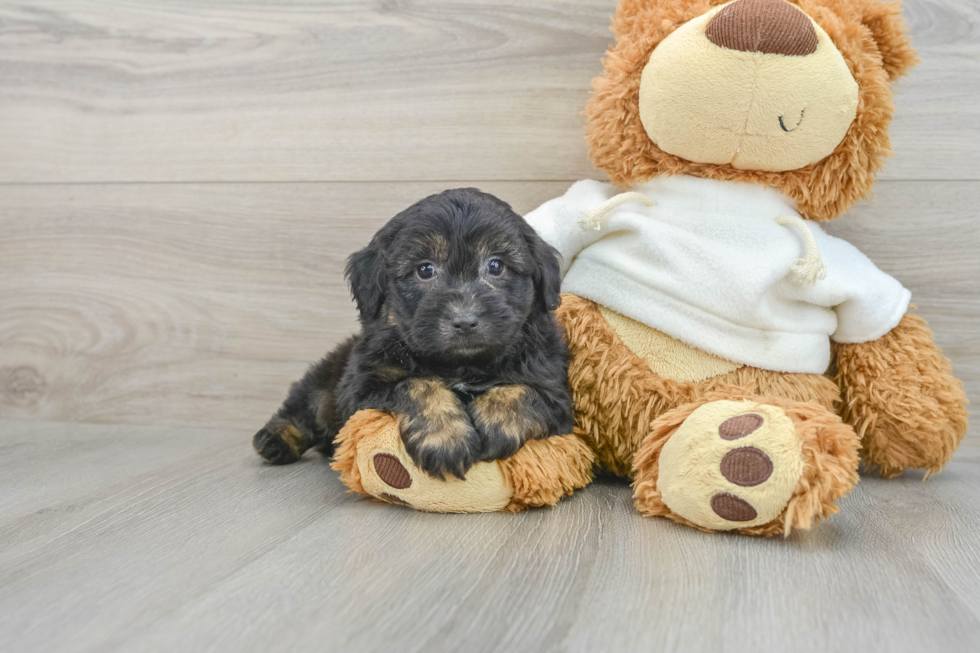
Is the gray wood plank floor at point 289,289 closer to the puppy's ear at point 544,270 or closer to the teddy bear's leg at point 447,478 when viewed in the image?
the teddy bear's leg at point 447,478

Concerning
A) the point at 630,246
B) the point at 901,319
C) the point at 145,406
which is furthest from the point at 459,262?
the point at 145,406

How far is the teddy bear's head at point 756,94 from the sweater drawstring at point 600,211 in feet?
0.23

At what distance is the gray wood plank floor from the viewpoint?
1.29m

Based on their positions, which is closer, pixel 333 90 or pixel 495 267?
pixel 495 267

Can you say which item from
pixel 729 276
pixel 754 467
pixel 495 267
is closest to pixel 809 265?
pixel 729 276

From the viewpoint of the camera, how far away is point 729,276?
5.91 feet

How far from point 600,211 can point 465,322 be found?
0.56 meters

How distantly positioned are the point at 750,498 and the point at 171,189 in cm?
220

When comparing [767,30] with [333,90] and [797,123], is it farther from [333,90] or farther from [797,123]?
[333,90]

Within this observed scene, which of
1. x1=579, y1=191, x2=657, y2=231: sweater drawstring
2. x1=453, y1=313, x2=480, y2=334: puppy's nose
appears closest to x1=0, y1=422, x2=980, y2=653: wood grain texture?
x1=453, y1=313, x2=480, y2=334: puppy's nose

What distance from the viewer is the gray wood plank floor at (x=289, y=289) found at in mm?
1293

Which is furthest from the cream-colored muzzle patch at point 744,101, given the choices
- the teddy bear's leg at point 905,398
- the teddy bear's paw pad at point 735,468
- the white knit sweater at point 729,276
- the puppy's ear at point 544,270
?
the teddy bear's paw pad at point 735,468

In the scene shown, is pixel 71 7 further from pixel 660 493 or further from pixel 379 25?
pixel 660 493

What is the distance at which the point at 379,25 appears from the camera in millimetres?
2475
